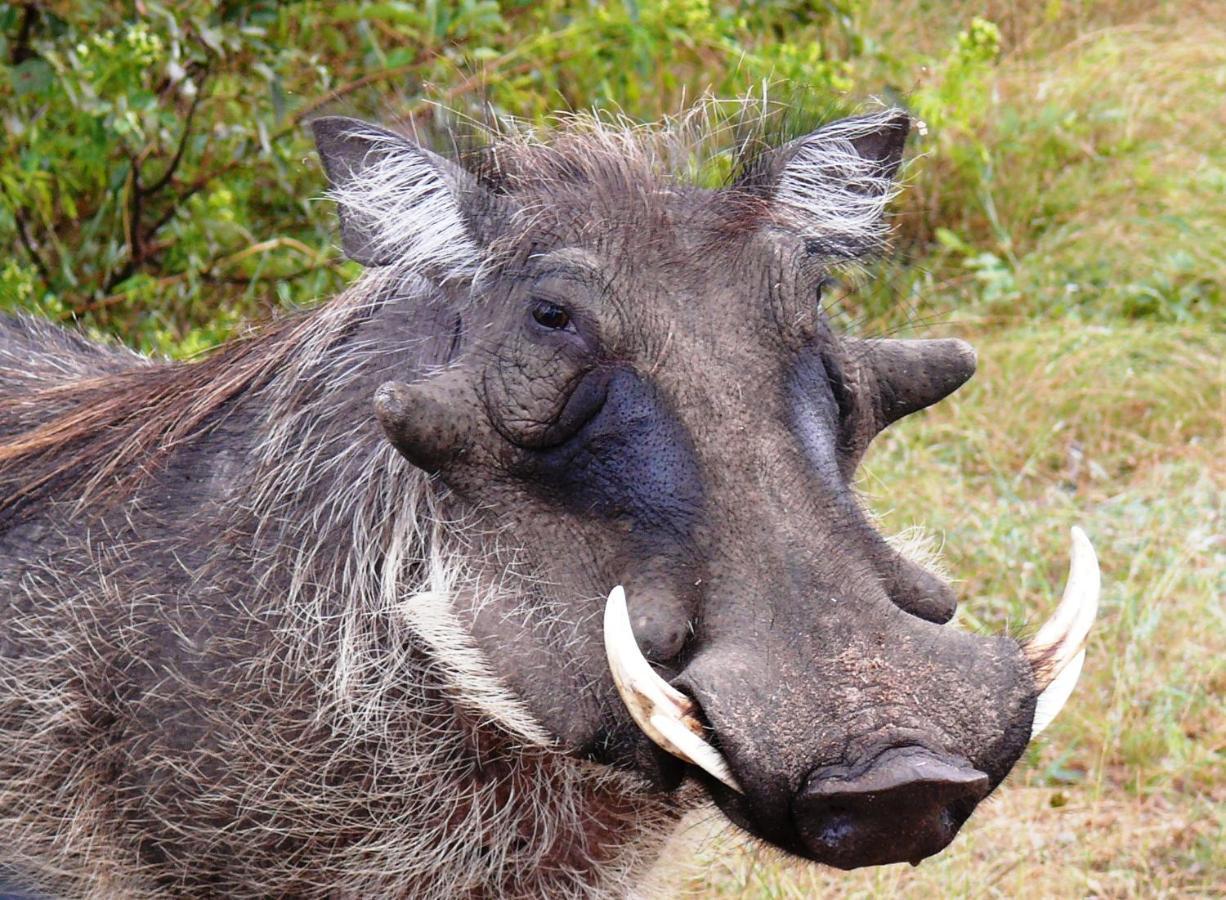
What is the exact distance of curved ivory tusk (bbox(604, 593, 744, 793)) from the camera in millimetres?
1818

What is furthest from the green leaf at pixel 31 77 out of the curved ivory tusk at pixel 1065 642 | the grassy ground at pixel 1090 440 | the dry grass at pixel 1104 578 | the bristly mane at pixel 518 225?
the curved ivory tusk at pixel 1065 642

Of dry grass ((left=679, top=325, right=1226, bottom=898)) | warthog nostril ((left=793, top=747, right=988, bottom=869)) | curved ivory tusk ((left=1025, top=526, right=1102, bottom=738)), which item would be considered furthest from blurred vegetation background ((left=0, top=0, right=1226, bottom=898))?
warthog nostril ((left=793, top=747, right=988, bottom=869))

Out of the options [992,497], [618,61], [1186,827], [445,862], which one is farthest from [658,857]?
[618,61]

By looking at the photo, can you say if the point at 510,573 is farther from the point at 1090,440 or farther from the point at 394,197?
the point at 1090,440

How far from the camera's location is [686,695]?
1857 mm

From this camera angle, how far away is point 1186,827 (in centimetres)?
358

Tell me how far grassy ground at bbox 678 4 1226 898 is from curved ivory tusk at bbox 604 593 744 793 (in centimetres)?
33

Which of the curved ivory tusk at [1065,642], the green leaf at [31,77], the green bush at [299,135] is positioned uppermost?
the green leaf at [31,77]

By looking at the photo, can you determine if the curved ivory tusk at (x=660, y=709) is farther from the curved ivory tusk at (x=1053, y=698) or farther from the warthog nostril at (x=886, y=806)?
the curved ivory tusk at (x=1053, y=698)

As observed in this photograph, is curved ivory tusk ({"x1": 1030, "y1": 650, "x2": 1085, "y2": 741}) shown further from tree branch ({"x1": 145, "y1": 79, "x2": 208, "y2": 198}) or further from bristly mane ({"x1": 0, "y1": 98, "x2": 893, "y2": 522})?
tree branch ({"x1": 145, "y1": 79, "x2": 208, "y2": 198})

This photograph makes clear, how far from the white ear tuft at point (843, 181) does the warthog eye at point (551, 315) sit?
356 millimetres

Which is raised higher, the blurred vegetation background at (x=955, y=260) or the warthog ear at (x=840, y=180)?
the warthog ear at (x=840, y=180)

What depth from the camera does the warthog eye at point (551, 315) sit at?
85.3 inches

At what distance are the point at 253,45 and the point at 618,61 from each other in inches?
42.5
